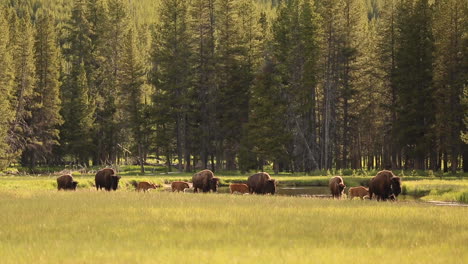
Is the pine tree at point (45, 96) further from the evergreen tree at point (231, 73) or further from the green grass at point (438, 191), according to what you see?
the green grass at point (438, 191)

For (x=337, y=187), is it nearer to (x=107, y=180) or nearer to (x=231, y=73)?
(x=107, y=180)

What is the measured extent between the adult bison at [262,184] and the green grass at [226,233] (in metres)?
11.8

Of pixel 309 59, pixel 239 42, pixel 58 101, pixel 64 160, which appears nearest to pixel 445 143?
pixel 309 59

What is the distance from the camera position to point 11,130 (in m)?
69.5

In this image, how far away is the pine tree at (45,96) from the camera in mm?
75000

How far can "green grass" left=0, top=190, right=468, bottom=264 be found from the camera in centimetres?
1316

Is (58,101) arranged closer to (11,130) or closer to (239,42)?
(11,130)

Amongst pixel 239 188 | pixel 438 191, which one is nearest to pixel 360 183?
pixel 438 191

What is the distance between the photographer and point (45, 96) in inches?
3009

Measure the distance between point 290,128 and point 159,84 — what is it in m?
16.5

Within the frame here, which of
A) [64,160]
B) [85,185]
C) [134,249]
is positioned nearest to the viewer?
[134,249]

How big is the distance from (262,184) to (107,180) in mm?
9336

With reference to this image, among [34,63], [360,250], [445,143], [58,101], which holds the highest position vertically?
[34,63]

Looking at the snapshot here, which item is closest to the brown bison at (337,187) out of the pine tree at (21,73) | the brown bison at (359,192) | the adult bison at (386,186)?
the brown bison at (359,192)
